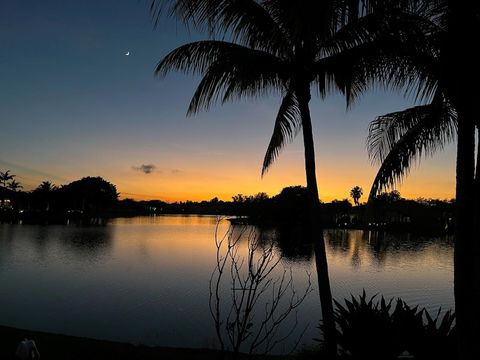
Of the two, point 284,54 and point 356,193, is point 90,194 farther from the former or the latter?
point 284,54

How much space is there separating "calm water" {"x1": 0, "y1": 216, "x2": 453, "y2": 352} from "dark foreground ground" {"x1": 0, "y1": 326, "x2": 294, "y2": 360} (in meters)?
3.07

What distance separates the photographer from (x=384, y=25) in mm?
5602

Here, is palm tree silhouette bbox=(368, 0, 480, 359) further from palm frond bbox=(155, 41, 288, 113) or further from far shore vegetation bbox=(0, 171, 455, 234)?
far shore vegetation bbox=(0, 171, 455, 234)

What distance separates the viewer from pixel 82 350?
951cm

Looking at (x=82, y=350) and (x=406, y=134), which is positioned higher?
(x=406, y=134)

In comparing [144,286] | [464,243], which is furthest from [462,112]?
[144,286]

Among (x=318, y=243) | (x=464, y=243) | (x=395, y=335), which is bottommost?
(x=395, y=335)

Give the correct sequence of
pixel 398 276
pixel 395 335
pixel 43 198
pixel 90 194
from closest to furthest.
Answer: pixel 395 335 → pixel 398 276 → pixel 43 198 → pixel 90 194

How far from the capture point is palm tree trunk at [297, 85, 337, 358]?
23.2ft

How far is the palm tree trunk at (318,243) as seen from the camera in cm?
706

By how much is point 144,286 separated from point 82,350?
49.5 ft

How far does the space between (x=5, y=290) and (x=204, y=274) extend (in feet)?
41.4

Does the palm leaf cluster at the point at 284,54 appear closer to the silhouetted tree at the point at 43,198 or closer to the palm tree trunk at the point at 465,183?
the palm tree trunk at the point at 465,183

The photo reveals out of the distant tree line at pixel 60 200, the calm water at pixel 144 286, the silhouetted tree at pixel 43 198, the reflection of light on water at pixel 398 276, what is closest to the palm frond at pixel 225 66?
the calm water at pixel 144 286
